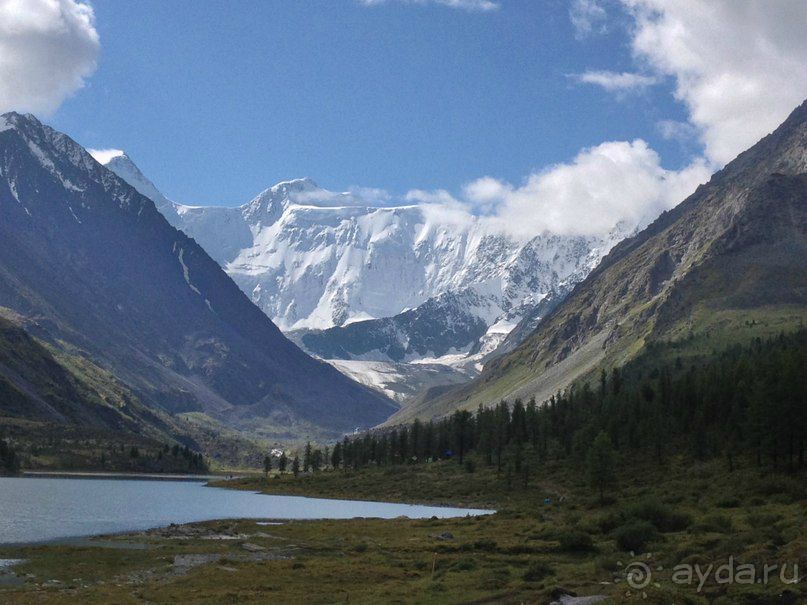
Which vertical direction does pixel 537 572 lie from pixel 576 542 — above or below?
below

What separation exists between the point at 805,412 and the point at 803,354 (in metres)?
30.4

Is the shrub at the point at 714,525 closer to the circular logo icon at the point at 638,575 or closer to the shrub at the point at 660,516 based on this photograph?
the shrub at the point at 660,516

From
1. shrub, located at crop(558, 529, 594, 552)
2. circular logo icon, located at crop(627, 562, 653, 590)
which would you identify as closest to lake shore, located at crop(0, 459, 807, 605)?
shrub, located at crop(558, 529, 594, 552)

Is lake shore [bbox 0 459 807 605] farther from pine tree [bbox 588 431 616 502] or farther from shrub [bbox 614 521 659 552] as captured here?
pine tree [bbox 588 431 616 502]

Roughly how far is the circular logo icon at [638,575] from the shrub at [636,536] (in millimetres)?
12263

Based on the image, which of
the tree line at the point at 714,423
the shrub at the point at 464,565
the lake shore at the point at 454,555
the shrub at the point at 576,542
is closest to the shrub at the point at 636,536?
the lake shore at the point at 454,555

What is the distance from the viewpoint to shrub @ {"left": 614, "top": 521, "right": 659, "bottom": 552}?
67625mm

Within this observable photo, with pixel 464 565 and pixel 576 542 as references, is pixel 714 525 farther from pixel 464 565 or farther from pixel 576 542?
pixel 464 565

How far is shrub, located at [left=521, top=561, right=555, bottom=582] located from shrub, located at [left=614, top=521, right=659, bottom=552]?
11.4 metres

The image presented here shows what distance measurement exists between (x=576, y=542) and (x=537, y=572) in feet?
46.3

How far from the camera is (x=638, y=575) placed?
166 feet

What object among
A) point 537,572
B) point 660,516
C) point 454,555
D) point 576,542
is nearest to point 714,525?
point 660,516

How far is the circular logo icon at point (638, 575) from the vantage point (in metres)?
45.8

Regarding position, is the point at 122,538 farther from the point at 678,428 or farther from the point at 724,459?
the point at 678,428
